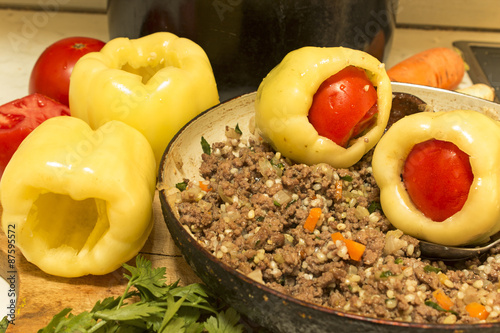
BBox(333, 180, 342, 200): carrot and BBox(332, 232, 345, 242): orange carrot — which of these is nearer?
BBox(332, 232, 345, 242): orange carrot

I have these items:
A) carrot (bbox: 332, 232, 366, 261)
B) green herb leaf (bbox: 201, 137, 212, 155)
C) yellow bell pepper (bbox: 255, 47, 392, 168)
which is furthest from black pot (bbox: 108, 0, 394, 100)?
carrot (bbox: 332, 232, 366, 261)

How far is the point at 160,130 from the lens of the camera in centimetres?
175

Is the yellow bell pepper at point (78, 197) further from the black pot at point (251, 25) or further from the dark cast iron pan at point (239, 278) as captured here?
the black pot at point (251, 25)

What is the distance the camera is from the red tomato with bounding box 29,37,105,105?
227 cm

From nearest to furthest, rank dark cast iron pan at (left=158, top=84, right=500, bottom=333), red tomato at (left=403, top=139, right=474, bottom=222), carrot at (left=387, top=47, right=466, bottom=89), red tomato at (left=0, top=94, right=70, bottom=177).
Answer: dark cast iron pan at (left=158, top=84, right=500, bottom=333) → red tomato at (left=403, top=139, right=474, bottom=222) → red tomato at (left=0, top=94, right=70, bottom=177) → carrot at (left=387, top=47, right=466, bottom=89)

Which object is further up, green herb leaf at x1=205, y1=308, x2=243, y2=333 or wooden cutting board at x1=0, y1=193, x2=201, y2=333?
green herb leaf at x1=205, y1=308, x2=243, y2=333

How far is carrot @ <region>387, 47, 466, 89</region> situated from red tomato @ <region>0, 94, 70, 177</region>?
1.61 m

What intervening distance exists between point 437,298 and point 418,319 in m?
0.08

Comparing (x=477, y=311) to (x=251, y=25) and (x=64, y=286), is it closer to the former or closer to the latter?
(x=64, y=286)

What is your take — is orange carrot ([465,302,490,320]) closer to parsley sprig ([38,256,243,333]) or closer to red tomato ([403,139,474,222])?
red tomato ([403,139,474,222])

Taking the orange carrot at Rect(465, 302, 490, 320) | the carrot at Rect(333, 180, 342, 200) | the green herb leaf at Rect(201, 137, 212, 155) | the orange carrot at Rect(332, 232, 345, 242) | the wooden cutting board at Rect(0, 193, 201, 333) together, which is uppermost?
the carrot at Rect(333, 180, 342, 200)

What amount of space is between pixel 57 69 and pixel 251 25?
3.05 feet

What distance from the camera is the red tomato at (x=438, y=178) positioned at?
1289 millimetres

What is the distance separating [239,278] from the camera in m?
1.15
